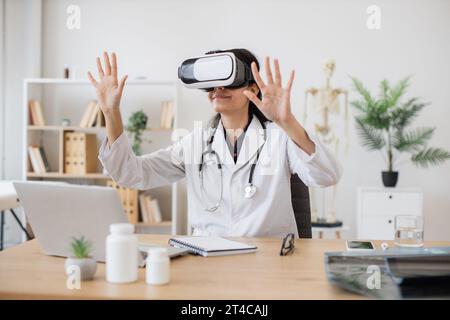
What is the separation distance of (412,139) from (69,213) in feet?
11.2

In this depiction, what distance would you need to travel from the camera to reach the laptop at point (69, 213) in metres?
1.17

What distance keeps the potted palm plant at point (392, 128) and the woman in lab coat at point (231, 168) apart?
227 centimetres

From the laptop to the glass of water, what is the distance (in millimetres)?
643

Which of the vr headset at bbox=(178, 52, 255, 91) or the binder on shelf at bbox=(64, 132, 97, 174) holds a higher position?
the vr headset at bbox=(178, 52, 255, 91)

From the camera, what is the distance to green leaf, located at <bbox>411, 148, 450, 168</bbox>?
3994 mm

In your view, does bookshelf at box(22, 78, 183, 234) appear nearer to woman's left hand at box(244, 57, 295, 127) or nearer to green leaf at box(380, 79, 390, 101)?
green leaf at box(380, 79, 390, 101)

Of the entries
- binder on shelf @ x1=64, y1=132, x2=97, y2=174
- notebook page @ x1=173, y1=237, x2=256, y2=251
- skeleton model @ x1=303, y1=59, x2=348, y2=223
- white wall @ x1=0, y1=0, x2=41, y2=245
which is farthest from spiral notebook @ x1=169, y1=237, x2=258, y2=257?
white wall @ x1=0, y1=0, x2=41, y2=245

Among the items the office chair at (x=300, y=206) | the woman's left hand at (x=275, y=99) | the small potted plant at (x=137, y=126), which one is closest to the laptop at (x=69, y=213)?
the woman's left hand at (x=275, y=99)

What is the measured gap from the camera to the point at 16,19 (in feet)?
13.8

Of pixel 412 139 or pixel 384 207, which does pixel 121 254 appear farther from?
pixel 412 139

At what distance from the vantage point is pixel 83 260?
3.54 feet

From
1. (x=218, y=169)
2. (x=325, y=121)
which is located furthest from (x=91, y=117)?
(x=218, y=169)

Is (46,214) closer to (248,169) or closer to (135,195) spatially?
(248,169)

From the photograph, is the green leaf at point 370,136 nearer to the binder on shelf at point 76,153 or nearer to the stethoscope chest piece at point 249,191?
the binder on shelf at point 76,153
